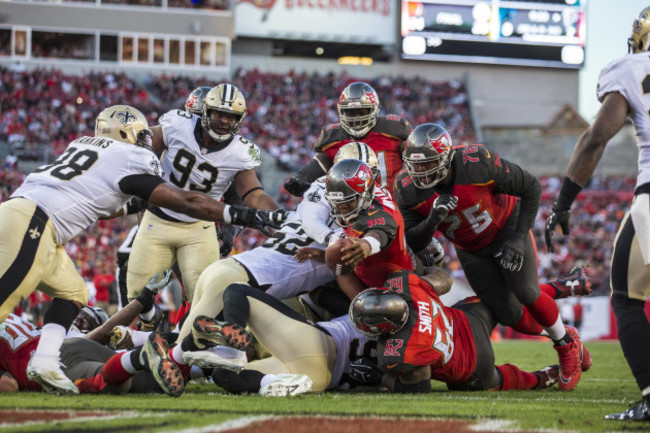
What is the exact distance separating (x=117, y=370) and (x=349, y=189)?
1707 mm

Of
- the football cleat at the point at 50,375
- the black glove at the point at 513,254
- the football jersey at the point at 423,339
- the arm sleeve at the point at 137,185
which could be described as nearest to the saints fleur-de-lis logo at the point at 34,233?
the arm sleeve at the point at 137,185

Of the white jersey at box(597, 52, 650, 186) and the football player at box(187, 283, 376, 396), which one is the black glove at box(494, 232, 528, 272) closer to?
the football player at box(187, 283, 376, 396)

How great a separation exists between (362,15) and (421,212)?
28921 millimetres

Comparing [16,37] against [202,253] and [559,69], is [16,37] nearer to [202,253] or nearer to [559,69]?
[559,69]

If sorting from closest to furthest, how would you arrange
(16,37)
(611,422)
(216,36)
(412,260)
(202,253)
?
(611,422) → (412,260) → (202,253) → (16,37) → (216,36)

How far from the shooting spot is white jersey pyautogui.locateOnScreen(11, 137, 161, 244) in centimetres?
501

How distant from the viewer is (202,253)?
277 inches

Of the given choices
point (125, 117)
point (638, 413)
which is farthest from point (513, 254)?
point (125, 117)

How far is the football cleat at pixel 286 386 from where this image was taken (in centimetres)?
483

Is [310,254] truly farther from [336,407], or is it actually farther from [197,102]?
[197,102]

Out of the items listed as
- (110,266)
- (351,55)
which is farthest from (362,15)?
(110,266)

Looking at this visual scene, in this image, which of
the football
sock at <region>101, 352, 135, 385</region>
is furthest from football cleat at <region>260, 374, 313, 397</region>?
sock at <region>101, 352, 135, 385</region>

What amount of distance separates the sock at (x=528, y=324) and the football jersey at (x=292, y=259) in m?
1.57

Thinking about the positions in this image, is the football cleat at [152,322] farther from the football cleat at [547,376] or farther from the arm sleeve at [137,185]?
the football cleat at [547,376]
